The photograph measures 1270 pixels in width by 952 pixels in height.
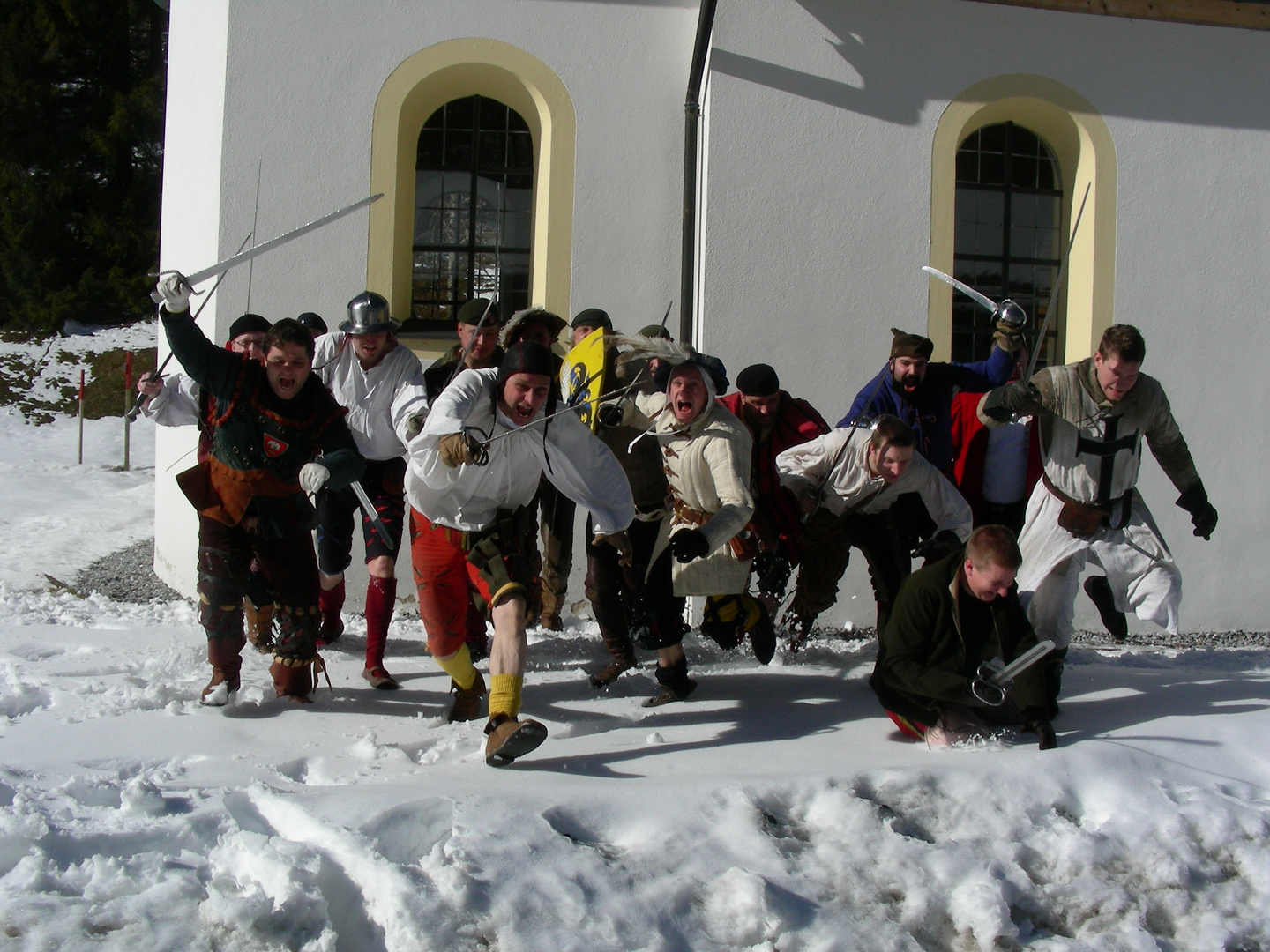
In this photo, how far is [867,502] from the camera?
4.80m

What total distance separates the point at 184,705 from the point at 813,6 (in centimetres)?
540

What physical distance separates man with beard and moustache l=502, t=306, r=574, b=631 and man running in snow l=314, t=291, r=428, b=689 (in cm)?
54

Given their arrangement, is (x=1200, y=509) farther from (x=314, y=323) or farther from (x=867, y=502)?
(x=314, y=323)

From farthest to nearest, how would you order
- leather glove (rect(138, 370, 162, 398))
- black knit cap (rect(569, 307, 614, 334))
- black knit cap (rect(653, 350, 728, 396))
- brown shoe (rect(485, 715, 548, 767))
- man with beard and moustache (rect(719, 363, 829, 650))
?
1. black knit cap (rect(569, 307, 614, 334))
2. man with beard and moustache (rect(719, 363, 829, 650))
3. black knit cap (rect(653, 350, 728, 396))
4. leather glove (rect(138, 370, 162, 398))
5. brown shoe (rect(485, 715, 548, 767))

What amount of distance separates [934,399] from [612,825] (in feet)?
9.36

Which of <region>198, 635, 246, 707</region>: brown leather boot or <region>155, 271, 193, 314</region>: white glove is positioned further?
<region>198, 635, 246, 707</region>: brown leather boot

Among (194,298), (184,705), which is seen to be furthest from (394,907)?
(194,298)

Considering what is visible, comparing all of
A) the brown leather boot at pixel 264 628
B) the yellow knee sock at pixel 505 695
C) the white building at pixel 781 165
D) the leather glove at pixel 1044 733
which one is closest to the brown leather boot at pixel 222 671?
the brown leather boot at pixel 264 628

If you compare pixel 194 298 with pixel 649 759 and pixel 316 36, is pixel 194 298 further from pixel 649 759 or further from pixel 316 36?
pixel 649 759

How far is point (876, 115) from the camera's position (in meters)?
6.71

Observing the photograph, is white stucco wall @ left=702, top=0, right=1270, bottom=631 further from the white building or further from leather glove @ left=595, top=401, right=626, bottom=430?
leather glove @ left=595, top=401, right=626, bottom=430

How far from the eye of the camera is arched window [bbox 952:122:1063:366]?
25.9 feet

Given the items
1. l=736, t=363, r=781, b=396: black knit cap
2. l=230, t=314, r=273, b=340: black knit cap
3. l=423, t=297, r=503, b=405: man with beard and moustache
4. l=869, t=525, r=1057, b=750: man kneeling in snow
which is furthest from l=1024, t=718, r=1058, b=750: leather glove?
l=230, t=314, r=273, b=340: black knit cap

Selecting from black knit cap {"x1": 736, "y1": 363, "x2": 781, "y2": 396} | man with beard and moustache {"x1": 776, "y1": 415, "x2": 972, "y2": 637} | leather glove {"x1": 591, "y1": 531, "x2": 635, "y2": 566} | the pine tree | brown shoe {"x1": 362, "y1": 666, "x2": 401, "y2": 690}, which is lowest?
brown shoe {"x1": 362, "y1": 666, "x2": 401, "y2": 690}
